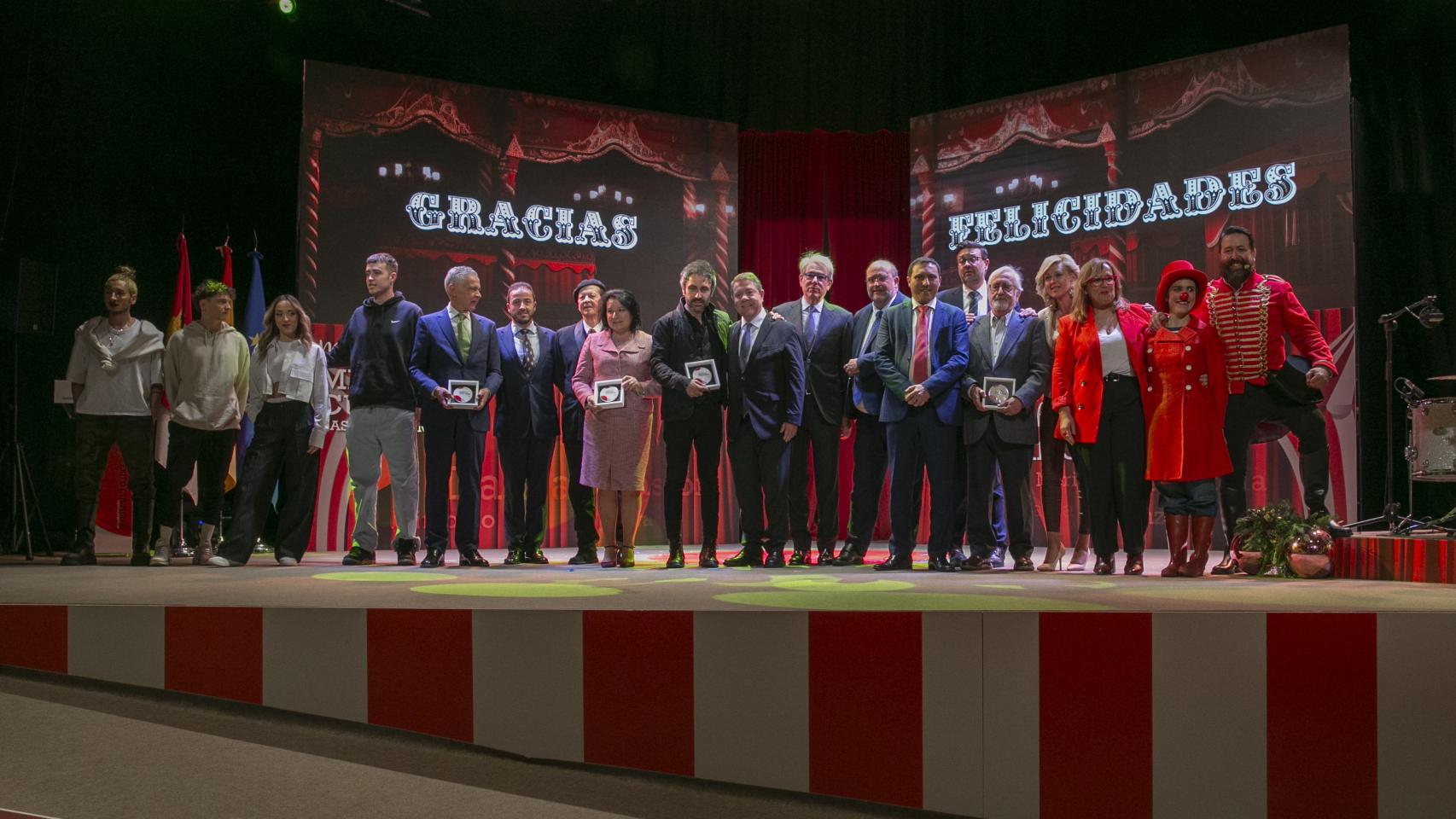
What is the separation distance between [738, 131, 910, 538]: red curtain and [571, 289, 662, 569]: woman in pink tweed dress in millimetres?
4494

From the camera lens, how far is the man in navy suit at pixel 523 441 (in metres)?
6.81

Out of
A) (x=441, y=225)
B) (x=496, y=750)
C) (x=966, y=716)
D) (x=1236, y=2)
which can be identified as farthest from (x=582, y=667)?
(x=1236, y=2)

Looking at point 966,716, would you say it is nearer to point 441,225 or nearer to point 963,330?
point 963,330

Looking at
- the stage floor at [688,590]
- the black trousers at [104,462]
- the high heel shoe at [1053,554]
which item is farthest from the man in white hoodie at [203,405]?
the high heel shoe at [1053,554]

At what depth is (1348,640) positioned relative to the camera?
7.53 ft

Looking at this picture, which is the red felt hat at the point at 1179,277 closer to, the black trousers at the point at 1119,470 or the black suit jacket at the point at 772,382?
the black trousers at the point at 1119,470

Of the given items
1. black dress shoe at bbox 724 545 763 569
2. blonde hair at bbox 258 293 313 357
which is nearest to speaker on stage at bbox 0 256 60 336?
blonde hair at bbox 258 293 313 357

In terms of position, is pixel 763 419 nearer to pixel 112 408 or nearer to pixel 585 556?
pixel 585 556

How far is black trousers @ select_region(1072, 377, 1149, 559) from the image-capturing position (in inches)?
213

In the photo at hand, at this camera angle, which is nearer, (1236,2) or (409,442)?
(409,442)

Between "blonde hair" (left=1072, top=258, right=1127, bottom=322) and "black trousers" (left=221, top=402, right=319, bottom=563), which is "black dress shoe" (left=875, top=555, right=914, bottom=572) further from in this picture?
"black trousers" (left=221, top=402, right=319, bottom=563)

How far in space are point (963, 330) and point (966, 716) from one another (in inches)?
156

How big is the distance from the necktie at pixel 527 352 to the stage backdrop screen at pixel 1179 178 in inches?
173

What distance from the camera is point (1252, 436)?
557 cm
